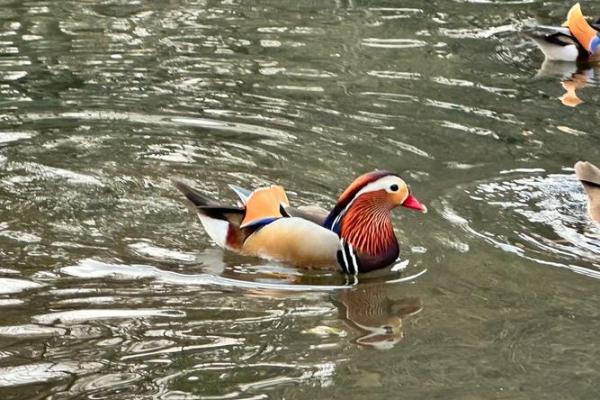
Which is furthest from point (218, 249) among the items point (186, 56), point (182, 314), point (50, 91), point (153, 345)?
point (186, 56)

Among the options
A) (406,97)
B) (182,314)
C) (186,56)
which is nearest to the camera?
(182,314)

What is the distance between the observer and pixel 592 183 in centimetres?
838

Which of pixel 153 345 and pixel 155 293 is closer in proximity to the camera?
pixel 153 345

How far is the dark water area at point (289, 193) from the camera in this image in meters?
5.91

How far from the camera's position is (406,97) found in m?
11.1

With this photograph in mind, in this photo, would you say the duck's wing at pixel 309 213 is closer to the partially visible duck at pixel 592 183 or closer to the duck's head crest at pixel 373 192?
the duck's head crest at pixel 373 192

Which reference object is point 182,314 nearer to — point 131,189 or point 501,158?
point 131,189

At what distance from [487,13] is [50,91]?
246 inches

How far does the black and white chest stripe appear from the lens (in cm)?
748

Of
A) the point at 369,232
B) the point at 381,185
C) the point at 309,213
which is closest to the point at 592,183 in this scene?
the point at 381,185

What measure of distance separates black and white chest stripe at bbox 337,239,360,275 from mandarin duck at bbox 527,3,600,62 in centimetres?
647

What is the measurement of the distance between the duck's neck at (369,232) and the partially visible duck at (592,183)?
1710 millimetres

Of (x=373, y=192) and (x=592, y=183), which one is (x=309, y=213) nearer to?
(x=373, y=192)

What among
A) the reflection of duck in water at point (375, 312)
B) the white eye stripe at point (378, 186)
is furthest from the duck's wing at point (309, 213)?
the reflection of duck in water at point (375, 312)
